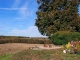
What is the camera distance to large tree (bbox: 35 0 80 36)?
33469 millimetres

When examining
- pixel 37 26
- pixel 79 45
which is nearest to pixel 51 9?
pixel 37 26

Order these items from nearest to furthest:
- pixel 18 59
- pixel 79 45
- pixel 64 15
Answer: pixel 18 59
pixel 79 45
pixel 64 15

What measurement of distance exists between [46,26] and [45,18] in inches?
58.7

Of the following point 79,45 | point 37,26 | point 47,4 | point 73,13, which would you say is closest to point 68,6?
point 73,13

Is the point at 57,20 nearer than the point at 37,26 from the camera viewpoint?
Yes

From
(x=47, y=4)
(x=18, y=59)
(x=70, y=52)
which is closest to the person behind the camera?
(x=18, y=59)

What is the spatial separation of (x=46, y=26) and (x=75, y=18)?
16.6 feet

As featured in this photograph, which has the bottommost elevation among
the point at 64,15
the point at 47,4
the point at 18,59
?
the point at 18,59

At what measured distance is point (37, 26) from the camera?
36.7 meters

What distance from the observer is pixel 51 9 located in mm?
35688

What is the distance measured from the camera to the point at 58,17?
113ft

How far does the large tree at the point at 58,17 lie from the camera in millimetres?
33469

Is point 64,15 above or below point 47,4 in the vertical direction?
below

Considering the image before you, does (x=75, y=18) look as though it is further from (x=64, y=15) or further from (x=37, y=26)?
(x=37, y=26)
